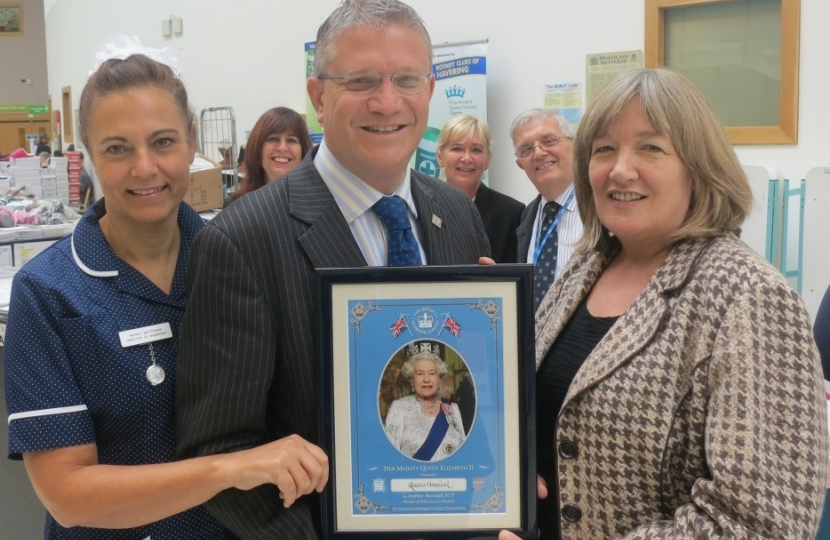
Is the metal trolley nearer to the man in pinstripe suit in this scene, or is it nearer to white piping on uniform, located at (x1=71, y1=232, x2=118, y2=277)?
white piping on uniform, located at (x1=71, y1=232, x2=118, y2=277)

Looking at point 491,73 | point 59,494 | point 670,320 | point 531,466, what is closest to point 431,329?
point 531,466

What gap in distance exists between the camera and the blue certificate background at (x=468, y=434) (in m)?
1.36

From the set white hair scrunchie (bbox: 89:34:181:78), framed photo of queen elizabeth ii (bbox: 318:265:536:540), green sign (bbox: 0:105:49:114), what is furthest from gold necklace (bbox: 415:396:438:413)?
green sign (bbox: 0:105:49:114)

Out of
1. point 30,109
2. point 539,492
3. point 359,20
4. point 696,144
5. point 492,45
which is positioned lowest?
point 539,492

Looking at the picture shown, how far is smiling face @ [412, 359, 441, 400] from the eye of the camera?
137 centimetres

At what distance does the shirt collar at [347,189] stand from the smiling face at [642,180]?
45 cm

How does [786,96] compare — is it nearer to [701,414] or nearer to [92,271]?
[701,414]

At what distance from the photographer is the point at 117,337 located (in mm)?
1527

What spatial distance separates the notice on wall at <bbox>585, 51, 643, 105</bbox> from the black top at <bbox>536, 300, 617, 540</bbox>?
11.3 ft

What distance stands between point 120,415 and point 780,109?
370 centimetres

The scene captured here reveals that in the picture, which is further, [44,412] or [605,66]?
[605,66]

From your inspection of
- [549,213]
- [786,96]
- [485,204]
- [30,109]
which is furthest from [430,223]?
[30,109]

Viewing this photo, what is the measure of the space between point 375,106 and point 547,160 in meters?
2.57

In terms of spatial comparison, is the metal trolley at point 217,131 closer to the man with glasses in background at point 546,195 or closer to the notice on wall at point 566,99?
the notice on wall at point 566,99
